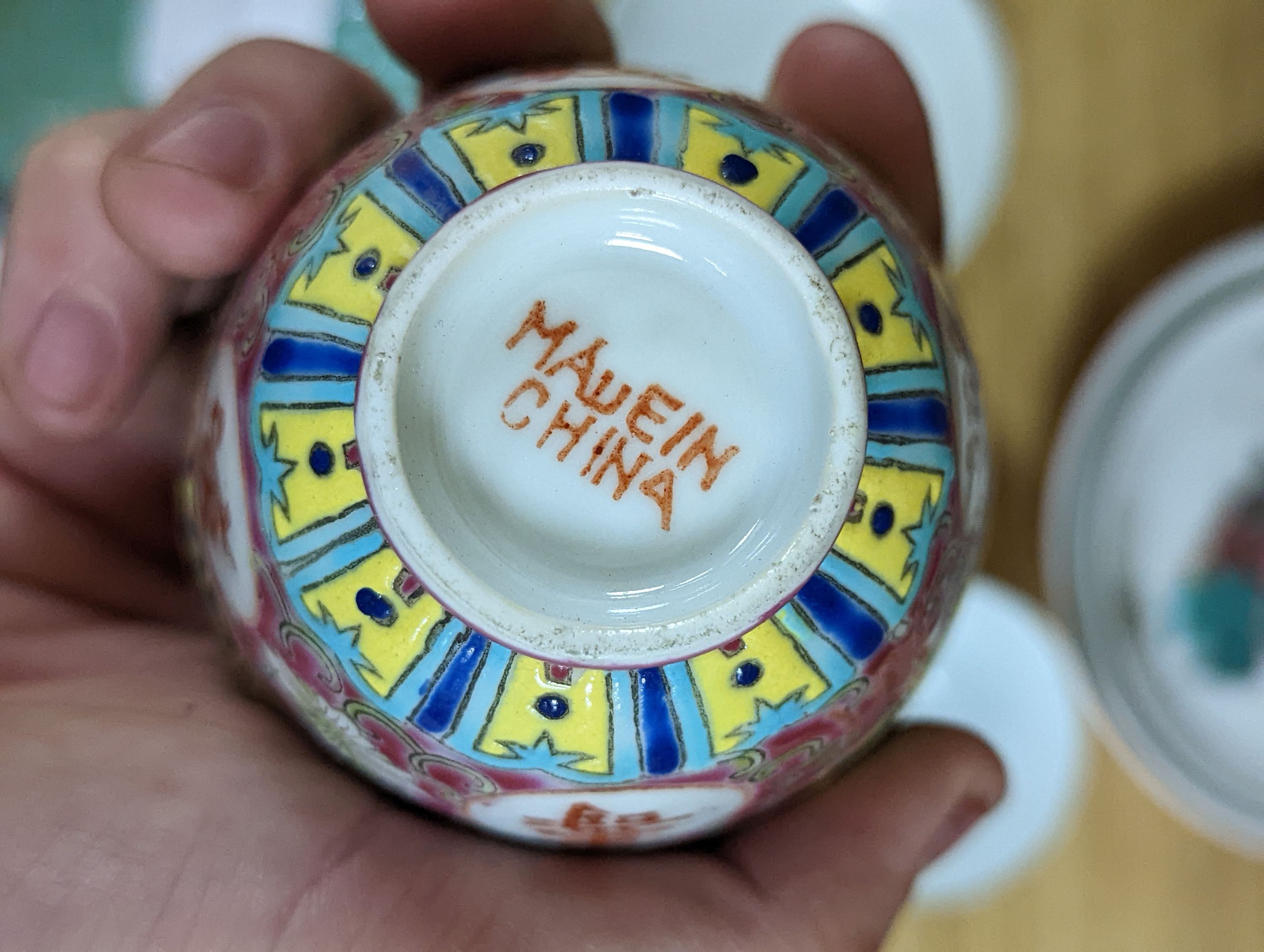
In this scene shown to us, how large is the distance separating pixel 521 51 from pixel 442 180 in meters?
0.27

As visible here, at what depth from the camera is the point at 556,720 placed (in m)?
0.35

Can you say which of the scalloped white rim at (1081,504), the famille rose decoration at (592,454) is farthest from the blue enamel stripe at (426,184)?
the scalloped white rim at (1081,504)

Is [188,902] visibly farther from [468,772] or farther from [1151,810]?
[1151,810]

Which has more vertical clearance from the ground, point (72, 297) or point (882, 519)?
point (882, 519)

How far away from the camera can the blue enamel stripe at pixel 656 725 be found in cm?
34

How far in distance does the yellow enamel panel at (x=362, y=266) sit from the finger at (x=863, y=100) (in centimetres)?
34

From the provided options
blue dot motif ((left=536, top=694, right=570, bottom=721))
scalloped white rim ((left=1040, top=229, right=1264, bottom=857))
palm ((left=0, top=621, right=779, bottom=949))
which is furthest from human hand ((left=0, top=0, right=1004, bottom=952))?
scalloped white rim ((left=1040, top=229, right=1264, bottom=857))

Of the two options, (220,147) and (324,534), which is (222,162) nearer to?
(220,147)

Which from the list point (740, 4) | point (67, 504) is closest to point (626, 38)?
point (740, 4)

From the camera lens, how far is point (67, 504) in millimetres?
649

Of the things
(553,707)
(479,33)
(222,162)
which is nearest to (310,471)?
(553,707)

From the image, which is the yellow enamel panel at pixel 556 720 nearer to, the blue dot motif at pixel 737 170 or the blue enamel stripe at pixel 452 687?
the blue enamel stripe at pixel 452 687

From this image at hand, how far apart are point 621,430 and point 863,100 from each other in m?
0.37

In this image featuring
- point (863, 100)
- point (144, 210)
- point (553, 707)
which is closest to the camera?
point (553, 707)
